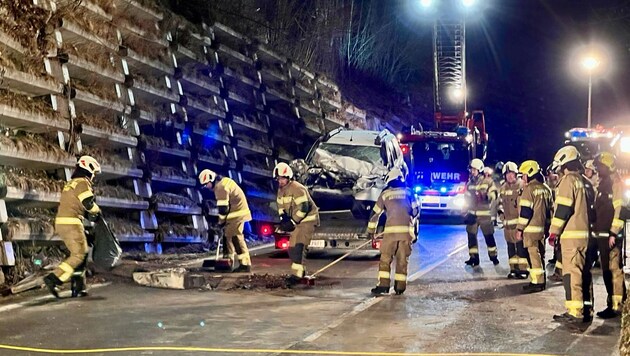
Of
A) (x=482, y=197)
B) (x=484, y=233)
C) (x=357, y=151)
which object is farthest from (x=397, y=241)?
A: (x=357, y=151)

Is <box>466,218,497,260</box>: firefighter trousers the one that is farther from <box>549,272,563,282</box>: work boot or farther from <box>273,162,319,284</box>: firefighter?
<box>273,162,319,284</box>: firefighter

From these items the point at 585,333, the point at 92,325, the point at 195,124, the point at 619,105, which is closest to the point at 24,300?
the point at 92,325

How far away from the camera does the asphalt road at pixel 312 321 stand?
266 inches

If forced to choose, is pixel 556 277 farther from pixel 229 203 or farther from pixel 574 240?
pixel 229 203

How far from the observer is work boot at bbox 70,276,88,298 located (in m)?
9.42

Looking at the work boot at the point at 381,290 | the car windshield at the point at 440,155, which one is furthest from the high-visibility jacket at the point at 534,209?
the car windshield at the point at 440,155

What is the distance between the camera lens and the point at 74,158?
12.2 meters

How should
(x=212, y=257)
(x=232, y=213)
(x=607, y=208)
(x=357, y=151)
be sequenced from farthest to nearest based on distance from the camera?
1. (x=357, y=151)
2. (x=212, y=257)
3. (x=232, y=213)
4. (x=607, y=208)

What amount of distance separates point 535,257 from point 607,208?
5.24ft

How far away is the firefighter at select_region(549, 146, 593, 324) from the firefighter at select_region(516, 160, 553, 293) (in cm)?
184

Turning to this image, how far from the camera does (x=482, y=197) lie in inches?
494

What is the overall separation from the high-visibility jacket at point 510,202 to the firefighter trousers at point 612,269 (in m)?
3.09

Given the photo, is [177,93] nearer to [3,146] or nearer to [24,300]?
[3,146]

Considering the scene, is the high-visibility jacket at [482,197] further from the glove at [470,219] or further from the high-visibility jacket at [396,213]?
the high-visibility jacket at [396,213]
